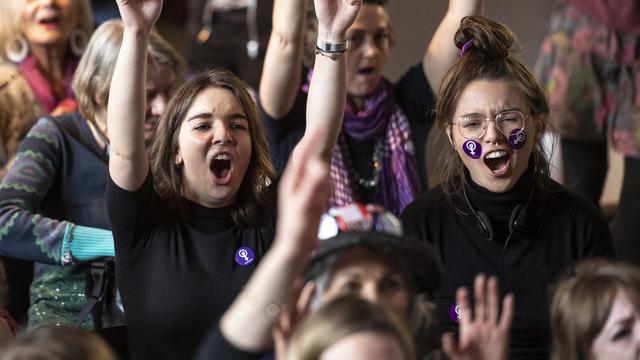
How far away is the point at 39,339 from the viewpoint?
2.13 meters

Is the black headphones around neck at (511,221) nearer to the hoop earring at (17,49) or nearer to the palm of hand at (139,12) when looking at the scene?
the palm of hand at (139,12)

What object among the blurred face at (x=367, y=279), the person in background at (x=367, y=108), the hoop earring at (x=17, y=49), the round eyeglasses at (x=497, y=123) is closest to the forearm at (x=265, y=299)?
the blurred face at (x=367, y=279)

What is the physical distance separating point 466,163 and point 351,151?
2.01 feet

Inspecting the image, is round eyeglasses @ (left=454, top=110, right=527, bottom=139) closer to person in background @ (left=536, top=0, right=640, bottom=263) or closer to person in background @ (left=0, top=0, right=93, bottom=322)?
person in background @ (left=536, top=0, right=640, bottom=263)

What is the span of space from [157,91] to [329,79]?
774 mm

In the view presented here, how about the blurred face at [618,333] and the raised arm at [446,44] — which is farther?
the raised arm at [446,44]

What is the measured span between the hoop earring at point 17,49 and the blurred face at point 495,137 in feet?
5.07

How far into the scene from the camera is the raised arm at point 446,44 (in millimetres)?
3215

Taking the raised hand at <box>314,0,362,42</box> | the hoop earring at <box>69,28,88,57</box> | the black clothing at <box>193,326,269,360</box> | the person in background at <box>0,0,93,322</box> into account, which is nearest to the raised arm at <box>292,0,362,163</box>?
the raised hand at <box>314,0,362,42</box>

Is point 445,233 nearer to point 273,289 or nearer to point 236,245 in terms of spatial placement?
point 236,245

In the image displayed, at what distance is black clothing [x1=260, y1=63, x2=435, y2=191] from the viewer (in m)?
3.43

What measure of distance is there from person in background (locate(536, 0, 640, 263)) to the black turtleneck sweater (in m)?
1.07

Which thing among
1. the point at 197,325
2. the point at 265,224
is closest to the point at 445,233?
the point at 265,224

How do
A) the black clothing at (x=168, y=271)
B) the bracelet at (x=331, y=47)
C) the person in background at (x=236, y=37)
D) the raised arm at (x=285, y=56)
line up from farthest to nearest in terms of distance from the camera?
the person in background at (x=236, y=37), the raised arm at (x=285, y=56), the bracelet at (x=331, y=47), the black clothing at (x=168, y=271)
